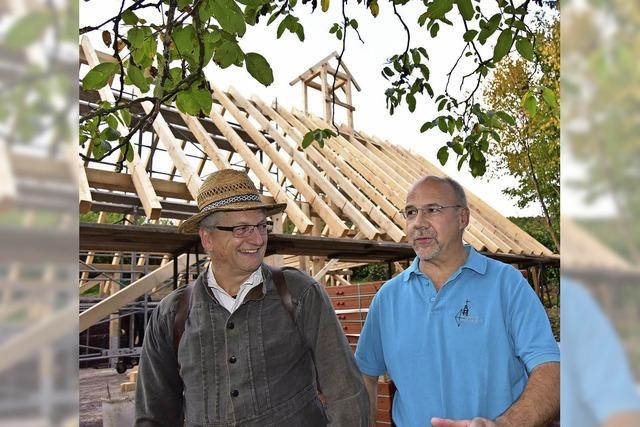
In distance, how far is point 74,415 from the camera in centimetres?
43

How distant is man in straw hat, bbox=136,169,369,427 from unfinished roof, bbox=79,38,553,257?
3371 millimetres

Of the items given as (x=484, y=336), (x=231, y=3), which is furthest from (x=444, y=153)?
(x=231, y=3)

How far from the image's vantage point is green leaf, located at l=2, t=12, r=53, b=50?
417 millimetres

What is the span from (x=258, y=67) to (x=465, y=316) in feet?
4.31

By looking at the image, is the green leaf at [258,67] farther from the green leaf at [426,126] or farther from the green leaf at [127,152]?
the green leaf at [426,126]

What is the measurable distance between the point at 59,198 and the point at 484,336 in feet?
7.12

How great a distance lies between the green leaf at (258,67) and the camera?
185 cm

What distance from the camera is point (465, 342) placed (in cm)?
238

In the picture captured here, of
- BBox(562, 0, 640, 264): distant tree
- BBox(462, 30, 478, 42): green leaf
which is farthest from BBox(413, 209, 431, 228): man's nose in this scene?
BBox(562, 0, 640, 264): distant tree

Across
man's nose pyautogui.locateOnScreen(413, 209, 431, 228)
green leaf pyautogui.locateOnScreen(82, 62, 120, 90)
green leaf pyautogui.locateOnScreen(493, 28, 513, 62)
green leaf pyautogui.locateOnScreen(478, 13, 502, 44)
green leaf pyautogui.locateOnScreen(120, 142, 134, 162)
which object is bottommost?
man's nose pyautogui.locateOnScreen(413, 209, 431, 228)

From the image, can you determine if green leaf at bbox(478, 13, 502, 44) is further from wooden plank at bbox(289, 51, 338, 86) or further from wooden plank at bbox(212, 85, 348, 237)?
wooden plank at bbox(289, 51, 338, 86)

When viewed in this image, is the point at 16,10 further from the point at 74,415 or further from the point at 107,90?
the point at 107,90

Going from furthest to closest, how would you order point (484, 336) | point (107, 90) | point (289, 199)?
point (107, 90)
point (289, 199)
point (484, 336)

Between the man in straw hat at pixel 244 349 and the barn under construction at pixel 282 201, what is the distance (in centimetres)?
176
